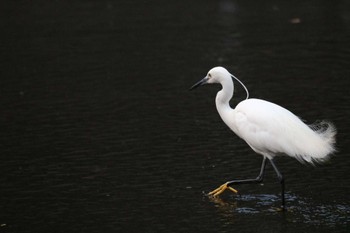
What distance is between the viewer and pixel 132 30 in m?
19.4

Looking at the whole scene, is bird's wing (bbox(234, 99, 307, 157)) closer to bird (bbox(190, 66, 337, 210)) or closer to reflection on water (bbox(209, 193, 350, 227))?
bird (bbox(190, 66, 337, 210))

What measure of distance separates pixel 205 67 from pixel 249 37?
2710 millimetres

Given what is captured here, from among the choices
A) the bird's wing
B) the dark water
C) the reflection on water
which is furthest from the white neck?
the reflection on water

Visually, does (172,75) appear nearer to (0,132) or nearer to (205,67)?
(205,67)

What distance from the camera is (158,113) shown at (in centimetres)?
1265

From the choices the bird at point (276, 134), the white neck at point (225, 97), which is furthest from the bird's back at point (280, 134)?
the white neck at point (225, 97)

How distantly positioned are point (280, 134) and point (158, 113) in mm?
4124

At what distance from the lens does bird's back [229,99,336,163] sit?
8711mm

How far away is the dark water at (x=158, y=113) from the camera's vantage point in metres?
8.82

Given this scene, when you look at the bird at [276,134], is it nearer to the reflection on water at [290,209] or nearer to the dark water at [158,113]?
the reflection on water at [290,209]

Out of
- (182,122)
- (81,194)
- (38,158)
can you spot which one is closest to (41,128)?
(38,158)

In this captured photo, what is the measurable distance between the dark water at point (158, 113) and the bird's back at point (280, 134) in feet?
1.97

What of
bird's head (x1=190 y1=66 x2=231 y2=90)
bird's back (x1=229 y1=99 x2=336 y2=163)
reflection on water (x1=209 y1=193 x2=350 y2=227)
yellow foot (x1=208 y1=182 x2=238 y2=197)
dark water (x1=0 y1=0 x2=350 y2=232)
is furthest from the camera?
bird's head (x1=190 y1=66 x2=231 y2=90)

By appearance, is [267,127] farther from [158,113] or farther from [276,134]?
[158,113]
